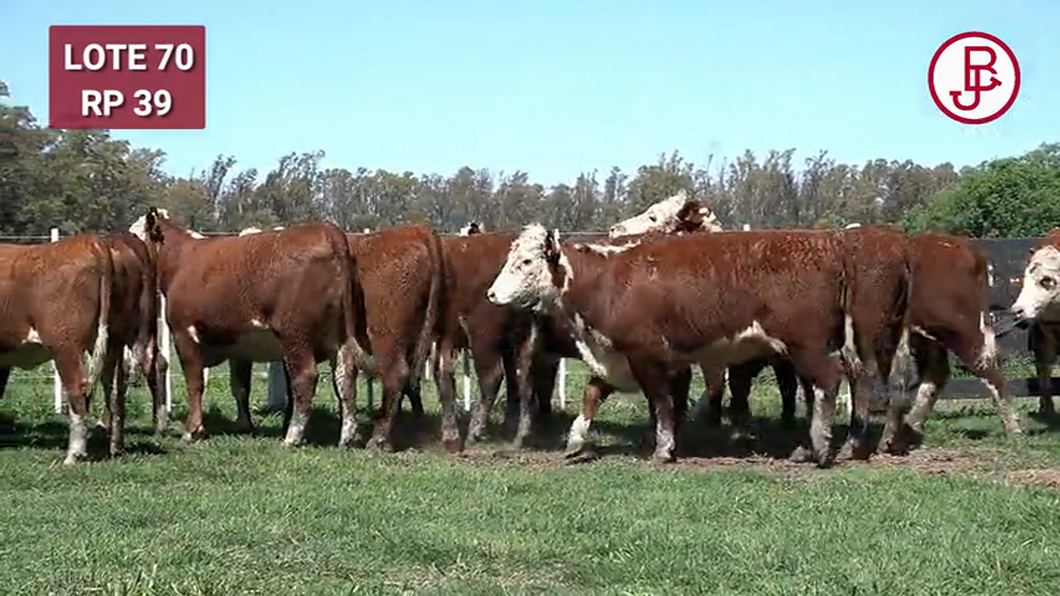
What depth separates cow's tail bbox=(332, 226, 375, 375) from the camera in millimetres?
12188

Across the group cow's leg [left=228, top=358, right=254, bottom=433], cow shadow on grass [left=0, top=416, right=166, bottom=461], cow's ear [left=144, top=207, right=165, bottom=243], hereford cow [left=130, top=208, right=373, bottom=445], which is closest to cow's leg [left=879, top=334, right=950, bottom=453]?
hereford cow [left=130, top=208, right=373, bottom=445]

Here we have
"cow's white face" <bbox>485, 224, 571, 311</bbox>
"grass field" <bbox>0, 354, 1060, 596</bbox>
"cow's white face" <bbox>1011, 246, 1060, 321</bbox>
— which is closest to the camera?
"grass field" <bbox>0, 354, 1060, 596</bbox>

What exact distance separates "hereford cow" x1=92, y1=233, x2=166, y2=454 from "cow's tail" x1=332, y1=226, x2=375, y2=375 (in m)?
1.59

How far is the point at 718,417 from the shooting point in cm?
1333

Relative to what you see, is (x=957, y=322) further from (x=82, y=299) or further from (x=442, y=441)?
(x=82, y=299)

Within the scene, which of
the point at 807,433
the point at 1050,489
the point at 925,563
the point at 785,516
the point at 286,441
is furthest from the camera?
the point at 807,433

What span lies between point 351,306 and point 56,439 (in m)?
2.87

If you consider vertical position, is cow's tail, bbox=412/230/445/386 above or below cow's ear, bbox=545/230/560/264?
below

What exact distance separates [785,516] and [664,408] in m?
3.17

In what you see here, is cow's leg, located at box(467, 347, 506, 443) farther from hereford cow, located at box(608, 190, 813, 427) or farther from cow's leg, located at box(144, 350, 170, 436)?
cow's leg, located at box(144, 350, 170, 436)

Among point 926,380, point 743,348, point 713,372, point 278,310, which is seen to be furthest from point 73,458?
point 926,380

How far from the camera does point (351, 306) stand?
12211 mm

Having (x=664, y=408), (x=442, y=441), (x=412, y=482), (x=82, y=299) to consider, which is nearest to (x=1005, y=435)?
(x=664, y=408)

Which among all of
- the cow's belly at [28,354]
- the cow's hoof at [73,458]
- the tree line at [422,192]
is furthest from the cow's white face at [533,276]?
the tree line at [422,192]
